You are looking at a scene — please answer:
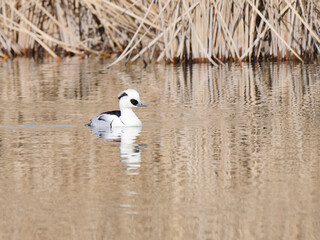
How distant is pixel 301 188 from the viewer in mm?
5258

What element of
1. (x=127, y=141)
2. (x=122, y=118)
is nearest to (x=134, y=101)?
(x=122, y=118)

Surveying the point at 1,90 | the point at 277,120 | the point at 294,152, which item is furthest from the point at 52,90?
the point at 294,152

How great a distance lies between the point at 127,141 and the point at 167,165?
4.34ft

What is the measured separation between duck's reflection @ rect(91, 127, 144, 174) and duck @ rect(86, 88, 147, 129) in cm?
6

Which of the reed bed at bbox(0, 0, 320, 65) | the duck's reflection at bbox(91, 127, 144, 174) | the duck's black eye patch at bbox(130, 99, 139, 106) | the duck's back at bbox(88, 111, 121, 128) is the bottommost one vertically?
the duck's reflection at bbox(91, 127, 144, 174)

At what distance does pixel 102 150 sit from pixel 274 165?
1494mm

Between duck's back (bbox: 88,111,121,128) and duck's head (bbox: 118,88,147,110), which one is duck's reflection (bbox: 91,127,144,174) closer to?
duck's back (bbox: 88,111,121,128)

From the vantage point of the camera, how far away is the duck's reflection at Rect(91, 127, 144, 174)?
6.27 meters

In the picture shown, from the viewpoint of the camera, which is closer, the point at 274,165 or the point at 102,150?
the point at 274,165

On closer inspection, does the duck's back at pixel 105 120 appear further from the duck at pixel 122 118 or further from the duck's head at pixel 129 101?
the duck's head at pixel 129 101

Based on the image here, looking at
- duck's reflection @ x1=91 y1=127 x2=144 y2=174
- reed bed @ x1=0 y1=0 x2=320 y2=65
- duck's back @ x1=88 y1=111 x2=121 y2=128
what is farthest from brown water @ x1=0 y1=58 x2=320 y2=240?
reed bed @ x1=0 y1=0 x2=320 y2=65

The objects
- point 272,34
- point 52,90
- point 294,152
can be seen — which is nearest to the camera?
point 294,152

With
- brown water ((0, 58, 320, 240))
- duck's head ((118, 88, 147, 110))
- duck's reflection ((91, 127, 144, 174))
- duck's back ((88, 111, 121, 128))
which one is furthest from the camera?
duck's head ((118, 88, 147, 110))

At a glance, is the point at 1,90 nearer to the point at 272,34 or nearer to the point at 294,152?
the point at 272,34
